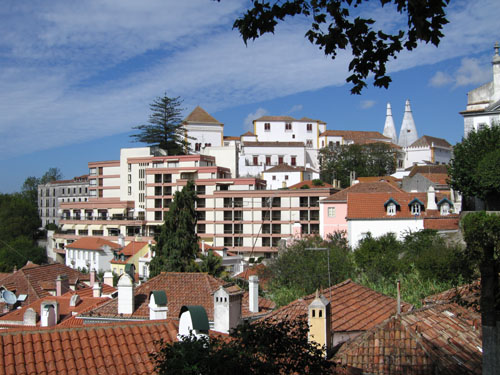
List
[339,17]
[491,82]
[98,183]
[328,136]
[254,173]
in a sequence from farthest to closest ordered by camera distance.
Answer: [328,136]
[254,173]
[98,183]
[491,82]
[339,17]

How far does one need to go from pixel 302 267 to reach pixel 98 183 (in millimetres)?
62240

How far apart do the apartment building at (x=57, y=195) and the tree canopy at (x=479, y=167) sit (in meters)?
76.8

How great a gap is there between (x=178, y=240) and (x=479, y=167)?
18233mm

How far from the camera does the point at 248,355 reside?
20.2ft

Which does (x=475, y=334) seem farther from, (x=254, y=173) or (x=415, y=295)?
(x=254, y=173)

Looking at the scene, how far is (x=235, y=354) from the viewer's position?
6.11m

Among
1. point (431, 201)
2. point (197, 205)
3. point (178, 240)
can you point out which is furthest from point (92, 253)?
point (431, 201)

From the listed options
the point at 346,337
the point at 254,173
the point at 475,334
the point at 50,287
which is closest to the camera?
the point at 475,334

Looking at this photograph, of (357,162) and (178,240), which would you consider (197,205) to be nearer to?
(357,162)

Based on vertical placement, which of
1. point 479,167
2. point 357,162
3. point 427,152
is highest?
point 427,152

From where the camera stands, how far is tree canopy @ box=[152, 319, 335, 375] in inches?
235

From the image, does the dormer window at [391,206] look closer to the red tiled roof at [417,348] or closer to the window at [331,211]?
the window at [331,211]

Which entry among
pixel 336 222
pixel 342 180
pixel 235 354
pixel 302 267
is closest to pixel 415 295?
pixel 302 267

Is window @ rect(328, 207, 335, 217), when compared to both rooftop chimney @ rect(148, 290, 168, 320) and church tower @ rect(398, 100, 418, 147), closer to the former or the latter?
rooftop chimney @ rect(148, 290, 168, 320)
